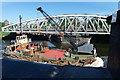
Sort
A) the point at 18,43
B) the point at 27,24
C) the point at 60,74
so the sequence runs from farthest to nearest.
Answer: the point at 27,24, the point at 18,43, the point at 60,74

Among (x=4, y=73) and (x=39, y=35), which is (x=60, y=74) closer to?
(x=4, y=73)

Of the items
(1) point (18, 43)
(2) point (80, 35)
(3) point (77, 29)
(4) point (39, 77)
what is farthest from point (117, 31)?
(3) point (77, 29)

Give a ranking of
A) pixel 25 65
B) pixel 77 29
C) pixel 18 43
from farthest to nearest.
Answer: pixel 77 29 → pixel 18 43 → pixel 25 65

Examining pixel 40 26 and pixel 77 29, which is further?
pixel 40 26

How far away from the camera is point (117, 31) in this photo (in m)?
7.95

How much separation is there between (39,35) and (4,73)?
217 feet

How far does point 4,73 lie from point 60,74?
184 cm

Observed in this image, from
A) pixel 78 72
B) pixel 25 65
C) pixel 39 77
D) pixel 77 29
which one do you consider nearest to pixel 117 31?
pixel 78 72

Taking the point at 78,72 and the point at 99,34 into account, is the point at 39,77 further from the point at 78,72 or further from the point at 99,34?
the point at 99,34

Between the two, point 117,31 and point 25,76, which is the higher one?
point 117,31

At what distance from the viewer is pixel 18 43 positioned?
40.8m

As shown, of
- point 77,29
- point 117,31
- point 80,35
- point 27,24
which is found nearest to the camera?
point 117,31

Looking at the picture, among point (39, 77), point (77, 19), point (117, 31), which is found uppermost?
point (77, 19)

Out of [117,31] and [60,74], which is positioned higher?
[117,31]
